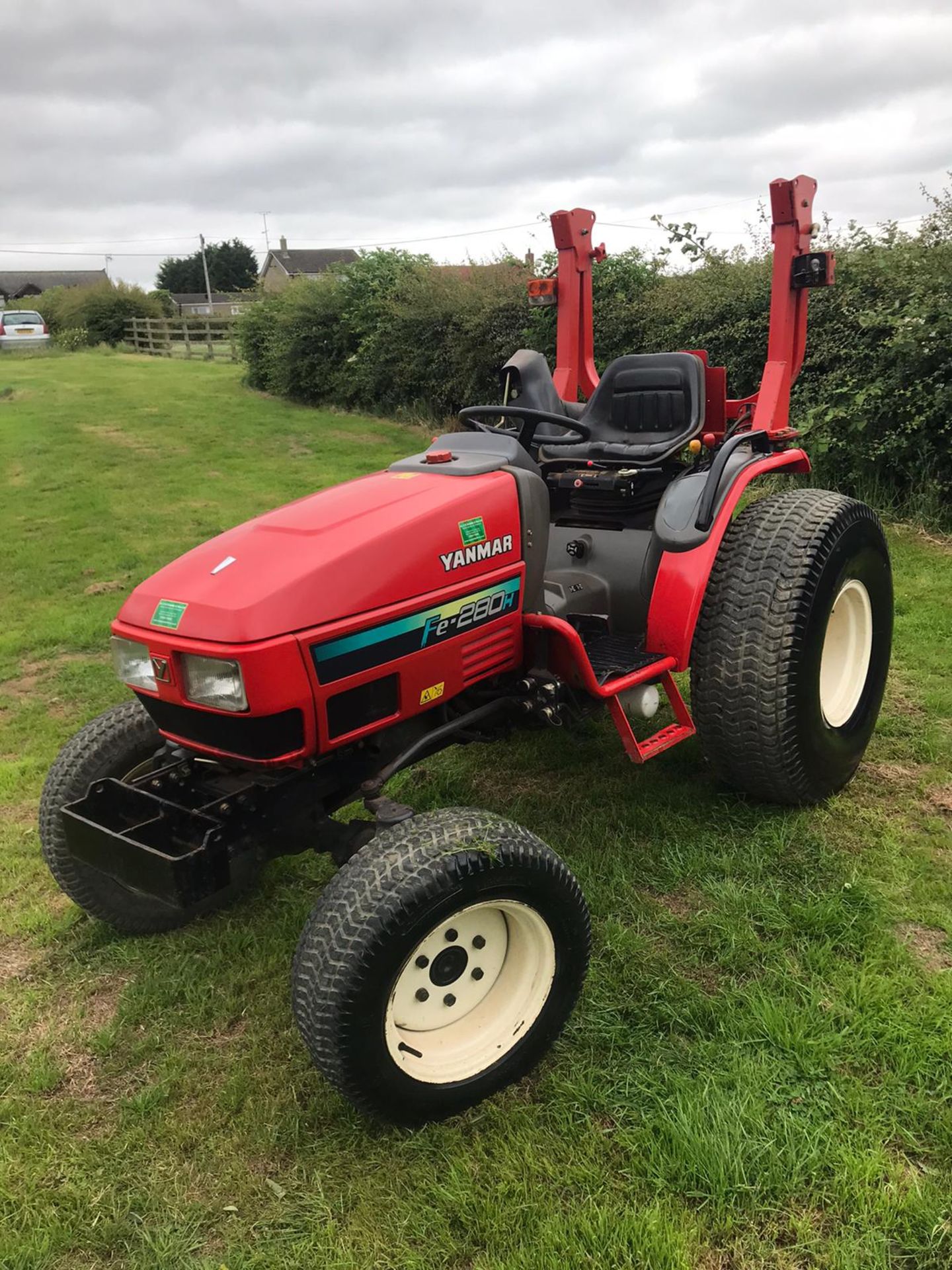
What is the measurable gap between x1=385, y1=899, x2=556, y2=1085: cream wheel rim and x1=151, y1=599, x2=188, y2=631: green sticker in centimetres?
93

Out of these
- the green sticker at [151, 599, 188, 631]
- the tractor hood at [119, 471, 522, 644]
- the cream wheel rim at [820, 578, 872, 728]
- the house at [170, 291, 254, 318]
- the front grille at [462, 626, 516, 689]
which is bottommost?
the cream wheel rim at [820, 578, 872, 728]

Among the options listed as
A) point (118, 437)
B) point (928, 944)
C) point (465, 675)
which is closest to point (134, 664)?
point (465, 675)

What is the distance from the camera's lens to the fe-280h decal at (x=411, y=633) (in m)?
2.15

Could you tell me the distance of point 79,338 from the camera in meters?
28.9

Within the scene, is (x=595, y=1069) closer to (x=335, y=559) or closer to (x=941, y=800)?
(x=335, y=559)

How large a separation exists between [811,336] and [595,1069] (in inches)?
219

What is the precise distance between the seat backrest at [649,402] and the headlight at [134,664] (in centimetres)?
185

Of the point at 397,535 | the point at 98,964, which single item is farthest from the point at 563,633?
the point at 98,964

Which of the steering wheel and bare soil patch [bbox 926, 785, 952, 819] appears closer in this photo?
the steering wheel

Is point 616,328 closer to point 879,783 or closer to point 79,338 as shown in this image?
point 879,783

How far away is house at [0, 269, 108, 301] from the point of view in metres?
66.2

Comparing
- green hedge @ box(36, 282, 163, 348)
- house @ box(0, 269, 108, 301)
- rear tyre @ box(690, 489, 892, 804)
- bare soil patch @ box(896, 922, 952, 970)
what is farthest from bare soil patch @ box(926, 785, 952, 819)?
house @ box(0, 269, 108, 301)

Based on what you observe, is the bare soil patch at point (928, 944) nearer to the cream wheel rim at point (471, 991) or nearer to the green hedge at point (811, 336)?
the cream wheel rim at point (471, 991)

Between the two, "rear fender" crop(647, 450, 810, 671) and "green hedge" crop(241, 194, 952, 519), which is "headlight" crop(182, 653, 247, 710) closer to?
"rear fender" crop(647, 450, 810, 671)
